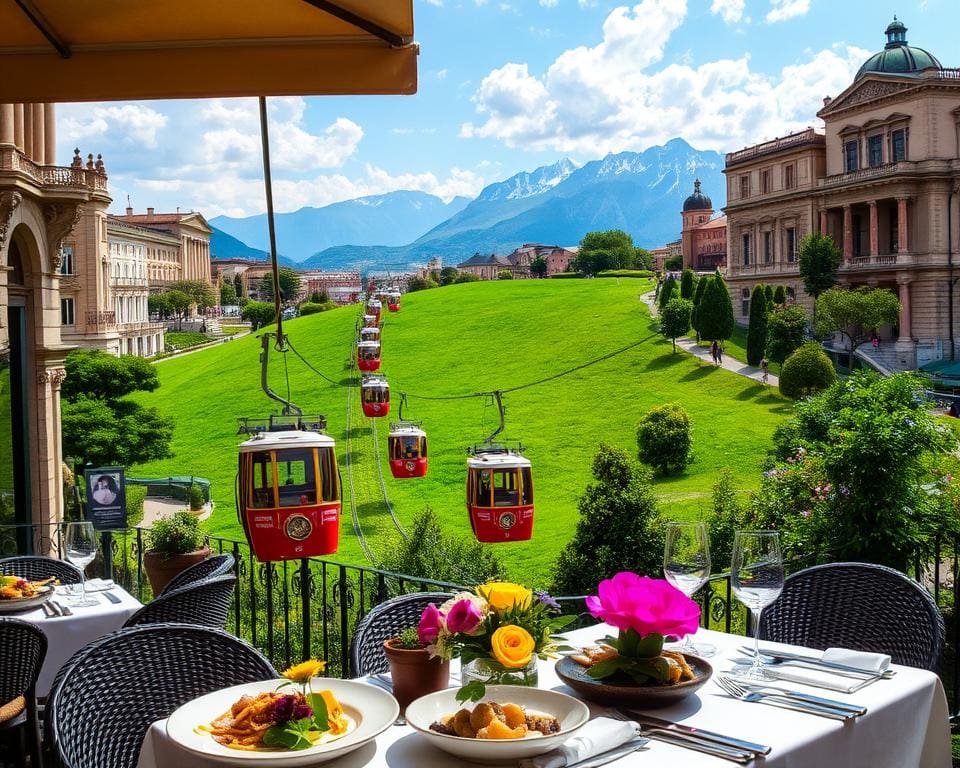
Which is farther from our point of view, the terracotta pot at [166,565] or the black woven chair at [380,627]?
the terracotta pot at [166,565]

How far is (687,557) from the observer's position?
8.66 ft

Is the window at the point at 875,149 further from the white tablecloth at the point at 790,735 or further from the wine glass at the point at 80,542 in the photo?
the white tablecloth at the point at 790,735

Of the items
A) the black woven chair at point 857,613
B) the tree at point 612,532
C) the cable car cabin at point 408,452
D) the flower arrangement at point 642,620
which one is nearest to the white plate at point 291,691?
the flower arrangement at point 642,620

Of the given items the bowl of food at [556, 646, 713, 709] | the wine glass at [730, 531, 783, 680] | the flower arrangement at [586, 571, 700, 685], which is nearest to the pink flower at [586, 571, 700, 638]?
the flower arrangement at [586, 571, 700, 685]

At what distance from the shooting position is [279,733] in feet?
6.19

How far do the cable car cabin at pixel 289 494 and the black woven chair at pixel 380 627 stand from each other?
2.77 m

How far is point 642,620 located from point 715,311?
44.4 metres

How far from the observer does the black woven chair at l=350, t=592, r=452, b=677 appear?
9.79 feet

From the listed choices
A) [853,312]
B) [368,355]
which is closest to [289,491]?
[368,355]

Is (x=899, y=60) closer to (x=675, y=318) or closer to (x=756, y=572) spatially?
(x=675, y=318)

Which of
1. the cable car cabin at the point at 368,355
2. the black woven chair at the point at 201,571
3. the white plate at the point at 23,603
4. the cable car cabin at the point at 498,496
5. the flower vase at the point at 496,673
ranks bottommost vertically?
the cable car cabin at the point at 498,496

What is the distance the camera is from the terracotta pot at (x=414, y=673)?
7.33 feet

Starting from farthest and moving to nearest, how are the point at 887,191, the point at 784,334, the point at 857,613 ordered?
the point at 887,191 < the point at 784,334 < the point at 857,613

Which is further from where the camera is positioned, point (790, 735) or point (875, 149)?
point (875, 149)
